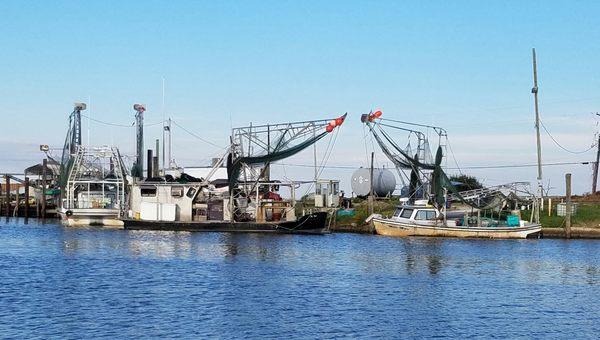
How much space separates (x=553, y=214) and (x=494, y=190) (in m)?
7.64

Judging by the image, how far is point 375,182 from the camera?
11038cm

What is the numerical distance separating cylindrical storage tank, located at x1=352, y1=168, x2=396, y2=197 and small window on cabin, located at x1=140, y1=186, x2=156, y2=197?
32.5 m

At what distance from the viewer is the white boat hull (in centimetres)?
7481

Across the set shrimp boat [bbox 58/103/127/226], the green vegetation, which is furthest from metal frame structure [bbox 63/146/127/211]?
the green vegetation

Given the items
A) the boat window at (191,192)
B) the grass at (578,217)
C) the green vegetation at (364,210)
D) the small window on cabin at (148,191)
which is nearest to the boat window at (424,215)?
the grass at (578,217)

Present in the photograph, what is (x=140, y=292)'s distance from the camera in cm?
3978

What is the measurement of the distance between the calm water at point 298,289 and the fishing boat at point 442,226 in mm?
5613

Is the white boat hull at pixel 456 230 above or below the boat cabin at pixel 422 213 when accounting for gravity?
below

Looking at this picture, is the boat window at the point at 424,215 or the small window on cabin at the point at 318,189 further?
the small window on cabin at the point at 318,189

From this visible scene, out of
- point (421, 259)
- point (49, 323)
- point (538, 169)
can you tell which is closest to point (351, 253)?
point (421, 259)

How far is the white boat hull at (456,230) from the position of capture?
74812mm

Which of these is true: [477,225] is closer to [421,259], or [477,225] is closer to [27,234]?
[421,259]

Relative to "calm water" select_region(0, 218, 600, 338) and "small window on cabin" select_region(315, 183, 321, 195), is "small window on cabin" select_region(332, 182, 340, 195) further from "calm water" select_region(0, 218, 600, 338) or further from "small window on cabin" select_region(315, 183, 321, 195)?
"calm water" select_region(0, 218, 600, 338)

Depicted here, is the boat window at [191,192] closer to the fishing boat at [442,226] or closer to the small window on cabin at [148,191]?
the small window on cabin at [148,191]
